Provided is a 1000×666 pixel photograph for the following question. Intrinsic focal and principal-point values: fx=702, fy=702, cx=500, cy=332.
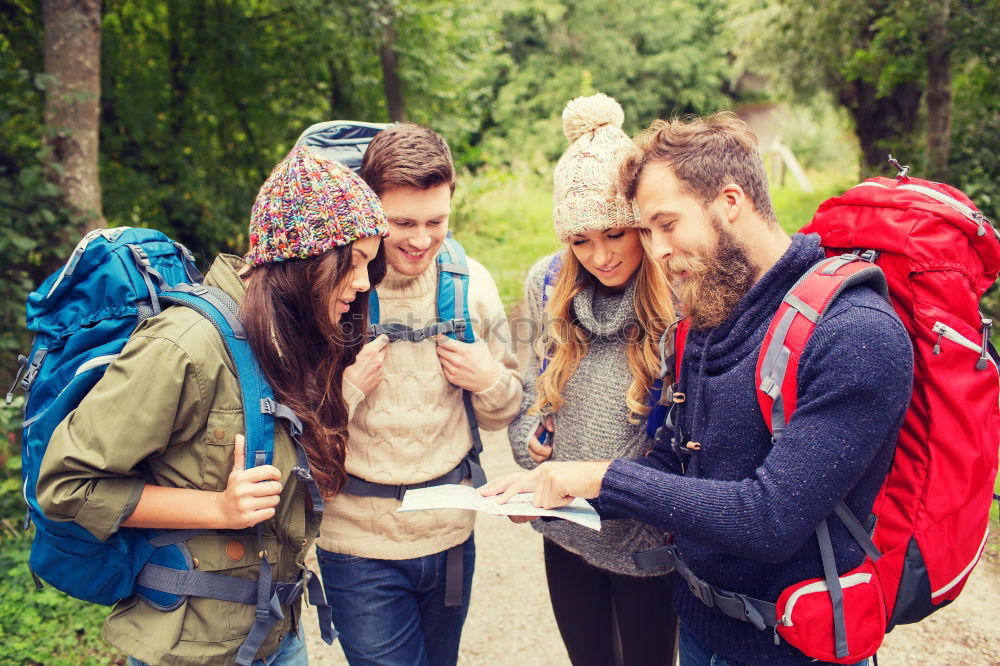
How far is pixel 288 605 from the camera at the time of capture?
175 centimetres

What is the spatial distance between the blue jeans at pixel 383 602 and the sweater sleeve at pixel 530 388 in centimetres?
42

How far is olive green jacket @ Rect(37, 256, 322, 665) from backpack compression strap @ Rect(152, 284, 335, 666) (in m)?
0.02

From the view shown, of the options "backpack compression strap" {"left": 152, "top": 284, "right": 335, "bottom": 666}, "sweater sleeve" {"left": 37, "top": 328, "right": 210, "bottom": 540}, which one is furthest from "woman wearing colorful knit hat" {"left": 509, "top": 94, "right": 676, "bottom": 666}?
"sweater sleeve" {"left": 37, "top": 328, "right": 210, "bottom": 540}

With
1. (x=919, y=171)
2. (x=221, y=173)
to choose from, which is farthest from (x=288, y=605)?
(x=919, y=171)

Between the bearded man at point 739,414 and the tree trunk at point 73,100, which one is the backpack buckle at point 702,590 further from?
the tree trunk at point 73,100

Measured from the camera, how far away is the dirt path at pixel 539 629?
3.31 m

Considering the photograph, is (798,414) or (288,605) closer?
(798,414)

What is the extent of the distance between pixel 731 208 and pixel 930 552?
0.84 meters

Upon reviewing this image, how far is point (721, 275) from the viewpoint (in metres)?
1.60

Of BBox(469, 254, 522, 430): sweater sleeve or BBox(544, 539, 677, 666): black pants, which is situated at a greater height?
BBox(469, 254, 522, 430): sweater sleeve

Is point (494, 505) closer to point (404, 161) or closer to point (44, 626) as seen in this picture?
point (404, 161)

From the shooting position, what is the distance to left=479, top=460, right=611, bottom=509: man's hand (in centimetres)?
164

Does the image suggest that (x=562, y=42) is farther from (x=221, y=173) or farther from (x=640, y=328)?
(x=640, y=328)

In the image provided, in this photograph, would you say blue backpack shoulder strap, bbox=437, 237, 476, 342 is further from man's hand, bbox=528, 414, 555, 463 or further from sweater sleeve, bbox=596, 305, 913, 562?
sweater sleeve, bbox=596, 305, 913, 562
